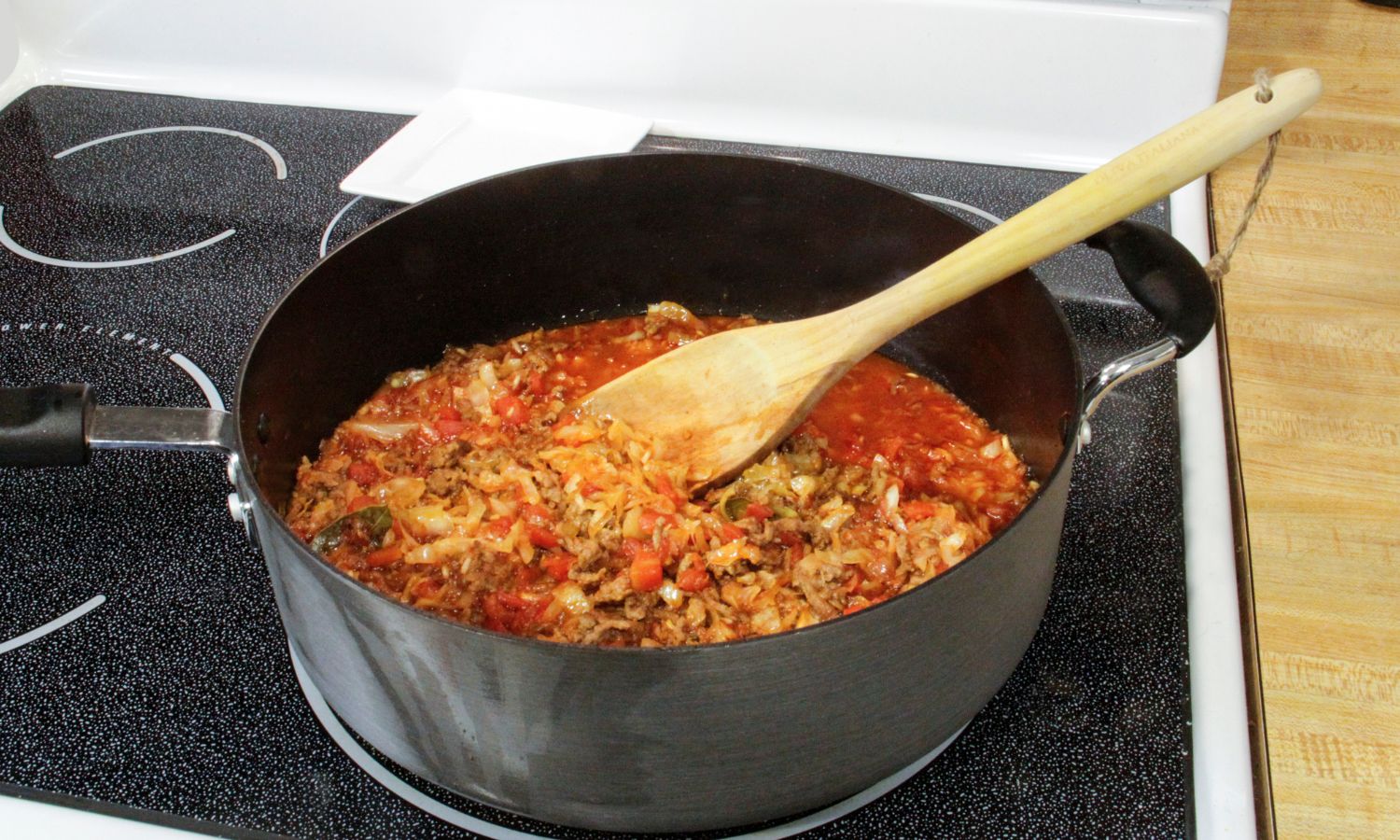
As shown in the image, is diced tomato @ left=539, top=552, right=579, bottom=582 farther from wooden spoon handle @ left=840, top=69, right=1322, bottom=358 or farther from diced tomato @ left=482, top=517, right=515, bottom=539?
wooden spoon handle @ left=840, top=69, right=1322, bottom=358

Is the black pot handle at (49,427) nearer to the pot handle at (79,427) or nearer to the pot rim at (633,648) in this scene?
the pot handle at (79,427)

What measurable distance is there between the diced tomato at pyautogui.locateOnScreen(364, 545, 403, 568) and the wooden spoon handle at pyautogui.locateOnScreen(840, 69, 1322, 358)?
63 centimetres

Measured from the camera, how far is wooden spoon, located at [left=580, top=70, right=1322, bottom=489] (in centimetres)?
119

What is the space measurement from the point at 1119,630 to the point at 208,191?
1709 millimetres

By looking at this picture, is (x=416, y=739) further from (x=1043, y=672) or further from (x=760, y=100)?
(x=760, y=100)

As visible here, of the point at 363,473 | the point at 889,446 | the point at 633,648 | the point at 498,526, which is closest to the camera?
the point at 633,648

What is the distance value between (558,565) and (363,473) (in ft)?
1.11

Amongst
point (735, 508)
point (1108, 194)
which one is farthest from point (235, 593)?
point (1108, 194)

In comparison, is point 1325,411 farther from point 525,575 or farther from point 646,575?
point 525,575

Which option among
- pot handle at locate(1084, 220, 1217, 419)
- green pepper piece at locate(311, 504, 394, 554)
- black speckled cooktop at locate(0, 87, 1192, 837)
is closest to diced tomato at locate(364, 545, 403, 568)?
green pepper piece at locate(311, 504, 394, 554)

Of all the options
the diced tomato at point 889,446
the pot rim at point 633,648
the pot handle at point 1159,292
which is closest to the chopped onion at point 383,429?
the pot rim at point 633,648

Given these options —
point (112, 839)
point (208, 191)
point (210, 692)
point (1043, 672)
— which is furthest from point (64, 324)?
point (1043, 672)

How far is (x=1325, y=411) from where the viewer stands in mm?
1502

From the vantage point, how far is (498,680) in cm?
88
